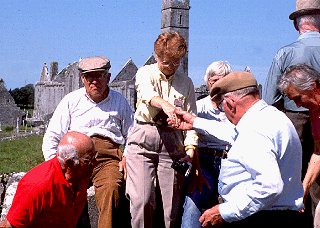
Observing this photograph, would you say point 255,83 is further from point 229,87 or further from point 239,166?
point 239,166

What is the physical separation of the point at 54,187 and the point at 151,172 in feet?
3.63

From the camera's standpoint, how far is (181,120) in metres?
4.42

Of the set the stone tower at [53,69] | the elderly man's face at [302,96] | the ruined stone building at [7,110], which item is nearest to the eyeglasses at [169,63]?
the elderly man's face at [302,96]

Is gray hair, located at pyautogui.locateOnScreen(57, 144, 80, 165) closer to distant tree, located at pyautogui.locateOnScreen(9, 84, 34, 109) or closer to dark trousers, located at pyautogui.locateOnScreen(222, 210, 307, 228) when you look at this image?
dark trousers, located at pyautogui.locateOnScreen(222, 210, 307, 228)

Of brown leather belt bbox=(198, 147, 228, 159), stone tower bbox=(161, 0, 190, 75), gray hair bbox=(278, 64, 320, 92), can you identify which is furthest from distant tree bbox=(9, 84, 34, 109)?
gray hair bbox=(278, 64, 320, 92)

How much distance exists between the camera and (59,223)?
13.1 ft

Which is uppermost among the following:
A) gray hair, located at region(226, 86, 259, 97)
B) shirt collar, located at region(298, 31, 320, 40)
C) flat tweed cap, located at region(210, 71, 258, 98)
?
shirt collar, located at region(298, 31, 320, 40)

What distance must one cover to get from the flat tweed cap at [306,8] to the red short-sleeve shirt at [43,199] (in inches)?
92.2

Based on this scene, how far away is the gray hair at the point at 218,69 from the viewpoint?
4934mm

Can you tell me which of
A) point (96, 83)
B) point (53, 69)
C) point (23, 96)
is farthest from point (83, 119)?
point (23, 96)

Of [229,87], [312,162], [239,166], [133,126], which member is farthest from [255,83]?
[133,126]

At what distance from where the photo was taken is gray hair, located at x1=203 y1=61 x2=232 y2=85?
4.93 metres

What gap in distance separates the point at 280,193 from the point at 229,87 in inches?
26.8

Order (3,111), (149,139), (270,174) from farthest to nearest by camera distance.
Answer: (3,111) → (149,139) → (270,174)
